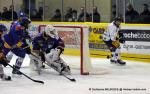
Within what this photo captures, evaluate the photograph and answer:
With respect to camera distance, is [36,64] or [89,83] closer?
[89,83]

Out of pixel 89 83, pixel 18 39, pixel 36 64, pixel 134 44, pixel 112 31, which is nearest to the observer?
pixel 89 83

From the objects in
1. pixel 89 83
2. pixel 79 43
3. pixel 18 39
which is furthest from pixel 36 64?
pixel 89 83

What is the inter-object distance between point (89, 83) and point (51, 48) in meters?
1.63

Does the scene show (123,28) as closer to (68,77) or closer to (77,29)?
(77,29)

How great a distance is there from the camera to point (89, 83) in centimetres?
888

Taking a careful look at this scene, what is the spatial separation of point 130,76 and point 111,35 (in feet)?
7.94

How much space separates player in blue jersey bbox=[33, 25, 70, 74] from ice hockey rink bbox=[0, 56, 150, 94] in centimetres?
23

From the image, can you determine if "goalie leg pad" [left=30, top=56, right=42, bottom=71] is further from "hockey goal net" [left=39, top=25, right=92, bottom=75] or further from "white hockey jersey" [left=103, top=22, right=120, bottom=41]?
"white hockey jersey" [left=103, top=22, right=120, bottom=41]

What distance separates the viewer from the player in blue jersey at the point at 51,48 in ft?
32.7

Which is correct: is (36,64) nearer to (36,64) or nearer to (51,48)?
(36,64)

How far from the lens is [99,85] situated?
28.3 feet

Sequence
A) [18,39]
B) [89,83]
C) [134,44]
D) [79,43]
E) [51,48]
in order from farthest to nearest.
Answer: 1. [134,44]
2. [79,43]
3. [51,48]
4. [18,39]
5. [89,83]

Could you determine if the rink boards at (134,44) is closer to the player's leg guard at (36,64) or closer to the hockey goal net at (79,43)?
the hockey goal net at (79,43)

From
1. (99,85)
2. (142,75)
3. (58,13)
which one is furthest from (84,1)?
(99,85)
